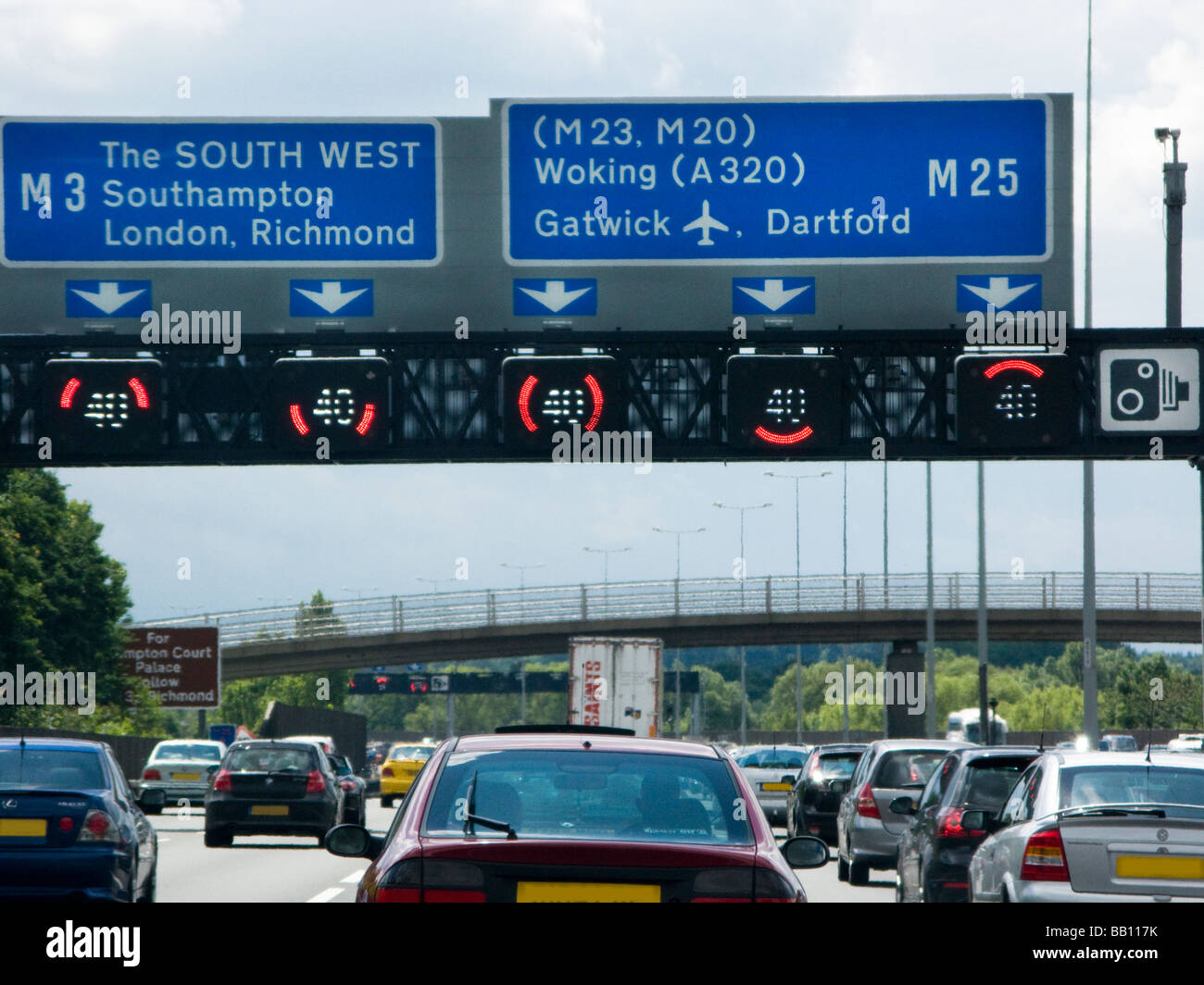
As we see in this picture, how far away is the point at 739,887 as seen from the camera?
704cm

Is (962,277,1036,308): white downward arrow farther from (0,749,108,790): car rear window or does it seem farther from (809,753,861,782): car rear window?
(0,749,108,790): car rear window

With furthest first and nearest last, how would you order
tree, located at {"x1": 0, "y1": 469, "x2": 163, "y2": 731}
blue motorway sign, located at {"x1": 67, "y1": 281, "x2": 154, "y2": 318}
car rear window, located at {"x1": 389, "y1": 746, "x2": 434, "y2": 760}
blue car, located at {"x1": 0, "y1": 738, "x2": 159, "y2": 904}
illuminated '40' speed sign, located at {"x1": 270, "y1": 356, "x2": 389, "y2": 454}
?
1. tree, located at {"x1": 0, "y1": 469, "x2": 163, "y2": 731}
2. car rear window, located at {"x1": 389, "y1": 746, "x2": 434, "y2": 760}
3. blue motorway sign, located at {"x1": 67, "y1": 281, "x2": 154, "y2": 318}
4. illuminated '40' speed sign, located at {"x1": 270, "y1": 356, "x2": 389, "y2": 454}
5. blue car, located at {"x1": 0, "y1": 738, "x2": 159, "y2": 904}

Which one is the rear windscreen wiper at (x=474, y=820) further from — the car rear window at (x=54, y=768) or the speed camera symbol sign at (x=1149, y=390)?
the speed camera symbol sign at (x=1149, y=390)

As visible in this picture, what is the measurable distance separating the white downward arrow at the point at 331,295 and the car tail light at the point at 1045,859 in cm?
1141

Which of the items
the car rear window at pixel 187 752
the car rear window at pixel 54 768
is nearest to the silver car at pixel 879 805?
the car rear window at pixel 54 768

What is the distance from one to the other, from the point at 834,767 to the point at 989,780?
11.2 m

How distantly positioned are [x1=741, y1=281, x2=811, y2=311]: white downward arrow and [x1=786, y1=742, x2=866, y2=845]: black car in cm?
766

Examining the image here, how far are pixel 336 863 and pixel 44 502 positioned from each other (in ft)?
195

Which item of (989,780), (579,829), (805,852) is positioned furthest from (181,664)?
(579,829)

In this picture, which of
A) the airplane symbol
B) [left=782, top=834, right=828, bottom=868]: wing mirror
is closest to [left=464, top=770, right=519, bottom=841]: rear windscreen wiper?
[left=782, top=834, right=828, bottom=868]: wing mirror

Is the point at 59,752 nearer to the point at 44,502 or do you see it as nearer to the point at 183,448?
the point at 183,448

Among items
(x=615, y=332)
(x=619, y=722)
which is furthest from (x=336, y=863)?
(x=619, y=722)

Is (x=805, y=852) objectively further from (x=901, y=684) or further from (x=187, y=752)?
(x=901, y=684)

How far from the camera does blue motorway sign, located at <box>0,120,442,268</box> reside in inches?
811
